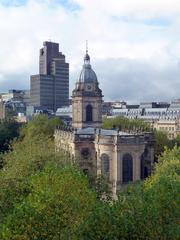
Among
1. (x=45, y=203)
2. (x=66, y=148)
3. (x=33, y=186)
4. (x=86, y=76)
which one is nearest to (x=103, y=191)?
(x=33, y=186)

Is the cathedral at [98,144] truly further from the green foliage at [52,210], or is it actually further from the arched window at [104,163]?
the green foliage at [52,210]

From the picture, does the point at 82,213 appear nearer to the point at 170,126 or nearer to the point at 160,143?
the point at 160,143

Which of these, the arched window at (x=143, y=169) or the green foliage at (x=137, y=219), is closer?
the green foliage at (x=137, y=219)

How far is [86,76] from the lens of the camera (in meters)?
95.2

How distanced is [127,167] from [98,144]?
6.64 m

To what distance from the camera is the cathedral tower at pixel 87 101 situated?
94250mm

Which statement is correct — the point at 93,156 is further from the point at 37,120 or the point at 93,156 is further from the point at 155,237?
the point at 155,237

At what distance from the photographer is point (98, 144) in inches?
3145

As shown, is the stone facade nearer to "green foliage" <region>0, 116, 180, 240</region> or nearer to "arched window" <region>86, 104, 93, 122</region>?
"arched window" <region>86, 104, 93, 122</region>

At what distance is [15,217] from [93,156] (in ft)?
172

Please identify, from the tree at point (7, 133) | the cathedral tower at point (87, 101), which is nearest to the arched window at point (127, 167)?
the cathedral tower at point (87, 101)

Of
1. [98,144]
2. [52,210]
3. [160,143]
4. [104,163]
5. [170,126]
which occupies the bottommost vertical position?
[104,163]

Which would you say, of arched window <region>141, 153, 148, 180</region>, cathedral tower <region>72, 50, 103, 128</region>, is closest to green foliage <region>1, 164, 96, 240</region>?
arched window <region>141, 153, 148, 180</region>

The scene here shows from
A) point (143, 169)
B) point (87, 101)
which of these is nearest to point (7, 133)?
point (87, 101)
